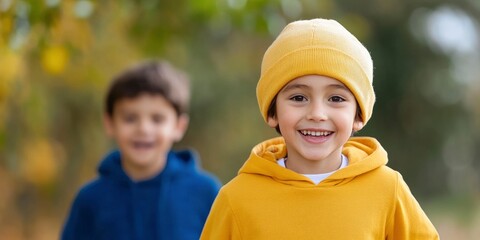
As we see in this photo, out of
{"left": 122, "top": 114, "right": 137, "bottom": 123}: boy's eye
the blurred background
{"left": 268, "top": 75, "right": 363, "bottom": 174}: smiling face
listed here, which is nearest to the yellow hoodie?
{"left": 268, "top": 75, "right": 363, "bottom": 174}: smiling face

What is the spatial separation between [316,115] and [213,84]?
11429 mm

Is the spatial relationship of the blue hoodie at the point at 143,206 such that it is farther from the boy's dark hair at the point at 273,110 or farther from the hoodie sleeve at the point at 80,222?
the boy's dark hair at the point at 273,110

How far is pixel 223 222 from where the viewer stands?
14.1 feet

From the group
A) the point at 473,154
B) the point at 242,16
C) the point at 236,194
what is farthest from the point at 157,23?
the point at 473,154

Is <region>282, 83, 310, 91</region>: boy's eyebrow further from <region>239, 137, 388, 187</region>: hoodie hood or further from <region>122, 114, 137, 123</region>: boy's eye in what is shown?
<region>122, 114, 137, 123</region>: boy's eye

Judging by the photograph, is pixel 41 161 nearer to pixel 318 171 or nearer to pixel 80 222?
pixel 80 222

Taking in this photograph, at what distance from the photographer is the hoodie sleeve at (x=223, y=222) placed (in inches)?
168

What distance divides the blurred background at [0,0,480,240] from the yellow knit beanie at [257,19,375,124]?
3.01m

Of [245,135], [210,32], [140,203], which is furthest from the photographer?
[245,135]

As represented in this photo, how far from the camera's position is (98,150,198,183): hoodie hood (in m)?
6.57

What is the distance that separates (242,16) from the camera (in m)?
7.54

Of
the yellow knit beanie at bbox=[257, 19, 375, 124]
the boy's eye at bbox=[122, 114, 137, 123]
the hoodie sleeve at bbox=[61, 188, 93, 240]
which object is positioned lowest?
the hoodie sleeve at bbox=[61, 188, 93, 240]

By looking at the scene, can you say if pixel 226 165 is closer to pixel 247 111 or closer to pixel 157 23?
pixel 247 111

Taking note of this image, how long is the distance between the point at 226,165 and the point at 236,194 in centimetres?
1279
